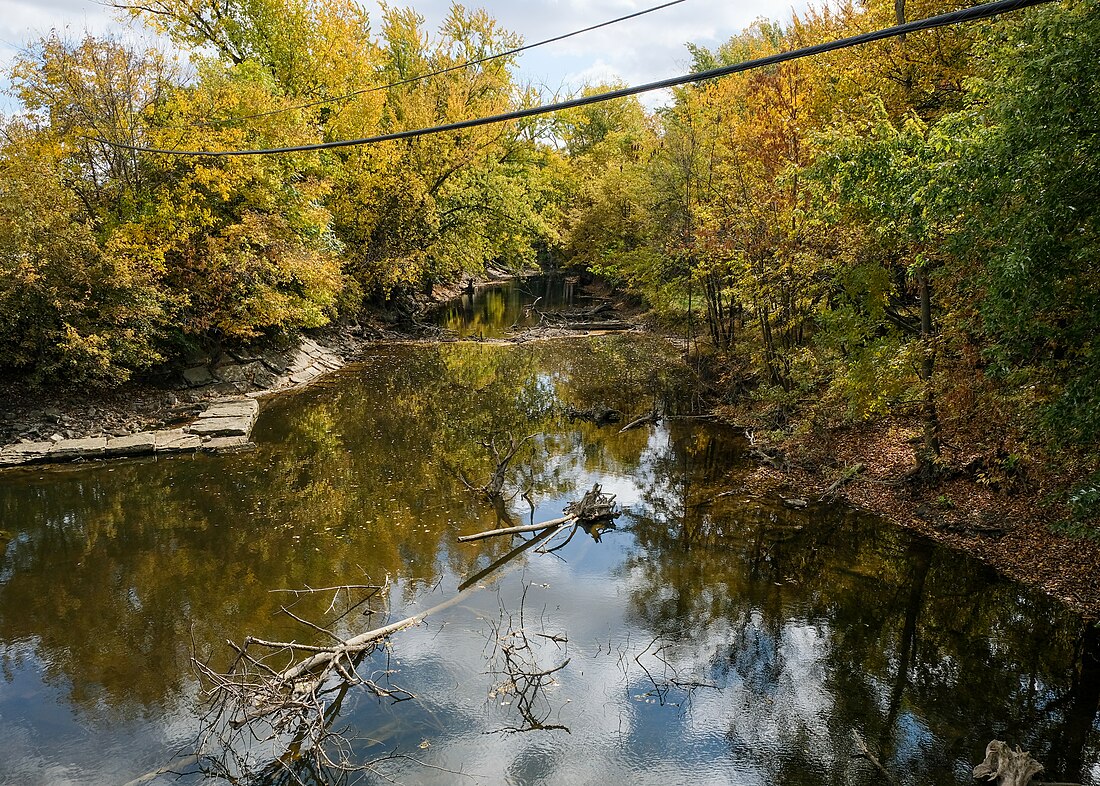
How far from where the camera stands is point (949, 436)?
506 inches

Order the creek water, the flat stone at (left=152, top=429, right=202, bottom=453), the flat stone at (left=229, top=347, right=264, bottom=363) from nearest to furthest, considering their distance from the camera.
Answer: the creek water < the flat stone at (left=152, top=429, right=202, bottom=453) < the flat stone at (left=229, top=347, right=264, bottom=363)

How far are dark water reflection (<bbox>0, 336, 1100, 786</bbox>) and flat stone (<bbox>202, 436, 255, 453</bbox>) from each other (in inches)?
28.0

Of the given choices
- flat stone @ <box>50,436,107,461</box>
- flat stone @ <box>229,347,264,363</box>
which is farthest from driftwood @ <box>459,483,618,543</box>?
flat stone @ <box>229,347,264,363</box>

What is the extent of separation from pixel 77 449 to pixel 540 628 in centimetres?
1242

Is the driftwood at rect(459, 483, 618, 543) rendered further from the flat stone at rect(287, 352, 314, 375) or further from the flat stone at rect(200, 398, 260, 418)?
the flat stone at rect(287, 352, 314, 375)

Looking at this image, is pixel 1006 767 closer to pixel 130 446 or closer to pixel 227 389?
pixel 130 446

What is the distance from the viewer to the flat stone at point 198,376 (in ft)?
67.3

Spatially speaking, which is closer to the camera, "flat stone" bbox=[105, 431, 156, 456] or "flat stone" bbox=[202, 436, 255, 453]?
"flat stone" bbox=[105, 431, 156, 456]

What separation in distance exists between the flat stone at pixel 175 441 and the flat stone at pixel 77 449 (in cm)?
110

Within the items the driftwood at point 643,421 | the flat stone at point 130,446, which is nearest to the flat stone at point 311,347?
the flat stone at point 130,446

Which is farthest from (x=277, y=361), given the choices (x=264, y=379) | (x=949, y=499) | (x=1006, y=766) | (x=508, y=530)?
(x=1006, y=766)

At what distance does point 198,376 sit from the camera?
20.8m

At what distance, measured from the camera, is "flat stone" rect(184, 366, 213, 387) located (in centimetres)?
2052

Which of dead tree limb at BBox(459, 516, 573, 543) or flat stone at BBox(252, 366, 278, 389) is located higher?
flat stone at BBox(252, 366, 278, 389)
